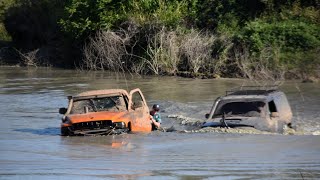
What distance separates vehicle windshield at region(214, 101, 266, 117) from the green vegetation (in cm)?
1466

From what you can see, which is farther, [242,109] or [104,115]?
[242,109]

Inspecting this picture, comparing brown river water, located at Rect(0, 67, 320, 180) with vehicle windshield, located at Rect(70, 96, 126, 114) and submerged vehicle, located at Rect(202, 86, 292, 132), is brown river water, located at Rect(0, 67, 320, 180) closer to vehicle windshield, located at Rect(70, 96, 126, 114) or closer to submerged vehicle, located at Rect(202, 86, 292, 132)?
submerged vehicle, located at Rect(202, 86, 292, 132)

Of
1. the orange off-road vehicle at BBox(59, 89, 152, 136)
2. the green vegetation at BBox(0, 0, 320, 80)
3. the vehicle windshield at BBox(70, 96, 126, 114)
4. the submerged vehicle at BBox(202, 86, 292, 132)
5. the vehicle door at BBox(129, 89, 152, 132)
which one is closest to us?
the submerged vehicle at BBox(202, 86, 292, 132)

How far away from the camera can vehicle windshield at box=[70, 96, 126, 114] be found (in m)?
17.9

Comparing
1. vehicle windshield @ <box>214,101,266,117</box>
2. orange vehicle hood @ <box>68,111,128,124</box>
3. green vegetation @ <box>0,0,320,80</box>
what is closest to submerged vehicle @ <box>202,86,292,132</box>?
vehicle windshield @ <box>214,101,266,117</box>

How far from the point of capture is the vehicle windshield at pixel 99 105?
1792 centimetres

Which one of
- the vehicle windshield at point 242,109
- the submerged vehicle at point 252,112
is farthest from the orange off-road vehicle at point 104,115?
the vehicle windshield at point 242,109

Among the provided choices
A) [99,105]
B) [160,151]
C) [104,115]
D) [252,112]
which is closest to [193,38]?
[99,105]

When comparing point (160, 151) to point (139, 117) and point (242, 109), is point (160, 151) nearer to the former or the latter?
point (139, 117)

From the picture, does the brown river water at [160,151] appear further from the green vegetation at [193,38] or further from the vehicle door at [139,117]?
the green vegetation at [193,38]

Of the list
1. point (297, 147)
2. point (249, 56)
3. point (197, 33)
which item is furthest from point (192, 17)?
point (297, 147)

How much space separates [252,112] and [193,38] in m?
23.8

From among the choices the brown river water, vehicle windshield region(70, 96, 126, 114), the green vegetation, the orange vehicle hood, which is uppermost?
the green vegetation

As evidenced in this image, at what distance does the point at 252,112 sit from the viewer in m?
17.2
